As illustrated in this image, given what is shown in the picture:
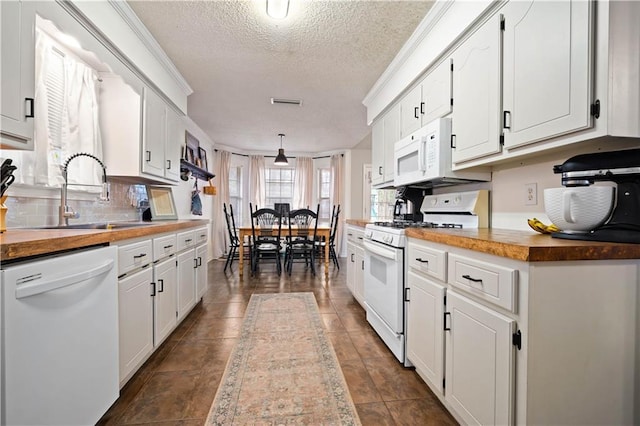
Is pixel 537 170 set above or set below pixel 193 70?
below

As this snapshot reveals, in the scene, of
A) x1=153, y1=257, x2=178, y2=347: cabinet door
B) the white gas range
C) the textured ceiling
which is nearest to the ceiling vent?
the textured ceiling

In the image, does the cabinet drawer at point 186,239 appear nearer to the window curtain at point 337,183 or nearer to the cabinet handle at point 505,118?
the cabinet handle at point 505,118

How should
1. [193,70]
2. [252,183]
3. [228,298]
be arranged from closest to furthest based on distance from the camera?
[193,70] → [228,298] → [252,183]

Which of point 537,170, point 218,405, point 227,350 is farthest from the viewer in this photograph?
point 227,350

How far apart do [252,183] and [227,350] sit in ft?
→ 15.4

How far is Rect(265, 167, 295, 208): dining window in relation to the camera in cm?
663

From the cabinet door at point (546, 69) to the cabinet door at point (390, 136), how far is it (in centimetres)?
132

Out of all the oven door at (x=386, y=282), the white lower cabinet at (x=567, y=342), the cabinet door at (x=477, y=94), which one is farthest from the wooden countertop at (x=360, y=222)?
the white lower cabinet at (x=567, y=342)

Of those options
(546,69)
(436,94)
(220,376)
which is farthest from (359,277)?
(546,69)

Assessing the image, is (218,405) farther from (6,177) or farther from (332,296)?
(332,296)

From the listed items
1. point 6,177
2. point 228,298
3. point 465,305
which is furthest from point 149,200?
point 465,305

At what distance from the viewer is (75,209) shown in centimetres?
202

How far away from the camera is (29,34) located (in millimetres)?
1241

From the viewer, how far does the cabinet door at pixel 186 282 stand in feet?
7.81
